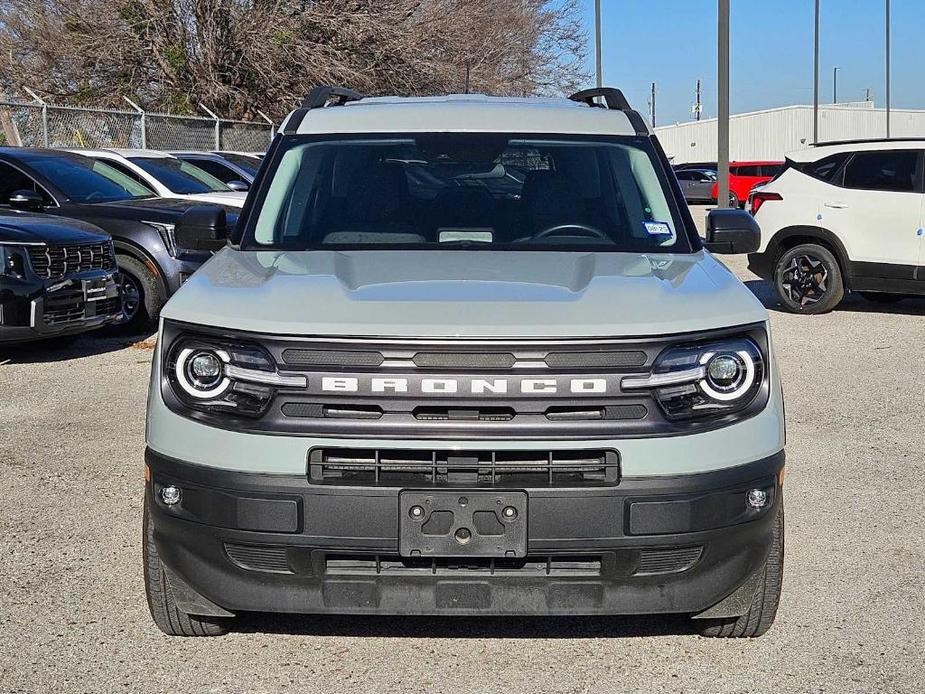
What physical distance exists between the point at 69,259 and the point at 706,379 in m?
7.10

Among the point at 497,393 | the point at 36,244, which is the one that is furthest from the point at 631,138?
the point at 36,244

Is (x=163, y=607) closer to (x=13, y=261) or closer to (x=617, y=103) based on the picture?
(x=617, y=103)

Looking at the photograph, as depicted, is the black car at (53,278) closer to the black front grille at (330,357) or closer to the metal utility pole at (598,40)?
the black front grille at (330,357)

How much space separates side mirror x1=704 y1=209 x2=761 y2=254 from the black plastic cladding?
1.77m

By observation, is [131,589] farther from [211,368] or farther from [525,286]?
[525,286]

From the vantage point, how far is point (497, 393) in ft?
11.1

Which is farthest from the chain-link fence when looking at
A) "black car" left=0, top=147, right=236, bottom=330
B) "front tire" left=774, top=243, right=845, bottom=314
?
"front tire" left=774, top=243, right=845, bottom=314

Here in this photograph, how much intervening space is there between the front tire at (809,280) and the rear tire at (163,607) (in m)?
9.65

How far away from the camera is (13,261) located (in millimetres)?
9109

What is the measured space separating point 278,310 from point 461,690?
4.11ft

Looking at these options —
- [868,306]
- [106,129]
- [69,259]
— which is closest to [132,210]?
[69,259]

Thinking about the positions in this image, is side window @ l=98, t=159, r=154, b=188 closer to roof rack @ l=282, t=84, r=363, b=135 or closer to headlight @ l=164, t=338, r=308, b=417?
roof rack @ l=282, t=84, r=363, b=135

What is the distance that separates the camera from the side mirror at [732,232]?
201 inches

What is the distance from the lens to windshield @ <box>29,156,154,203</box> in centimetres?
1191
